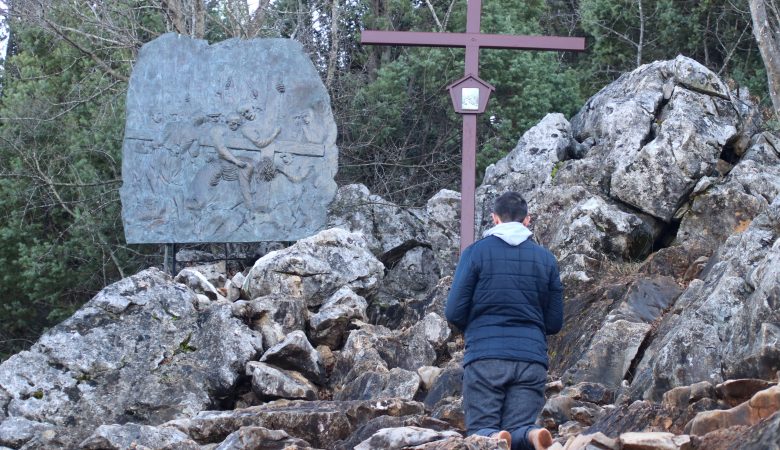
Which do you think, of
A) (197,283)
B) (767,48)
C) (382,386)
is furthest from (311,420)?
(767,48)

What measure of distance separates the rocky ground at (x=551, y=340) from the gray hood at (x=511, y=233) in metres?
1.18

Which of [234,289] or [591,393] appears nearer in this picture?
[591,393]

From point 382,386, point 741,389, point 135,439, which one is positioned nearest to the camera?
point 741,389

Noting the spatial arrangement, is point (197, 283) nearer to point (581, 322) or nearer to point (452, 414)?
point (581, 322)

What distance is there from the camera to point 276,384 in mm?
11531

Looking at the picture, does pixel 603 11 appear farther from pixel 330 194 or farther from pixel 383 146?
pixel 330 194

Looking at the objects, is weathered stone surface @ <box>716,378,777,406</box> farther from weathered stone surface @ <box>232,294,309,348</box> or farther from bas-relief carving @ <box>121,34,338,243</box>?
bas-relief carving @ <box>121,34,338,243</box>

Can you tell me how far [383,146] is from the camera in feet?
71.9

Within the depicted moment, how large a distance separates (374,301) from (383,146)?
7.76m

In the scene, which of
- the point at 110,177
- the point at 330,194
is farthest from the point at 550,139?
the point at 110,177

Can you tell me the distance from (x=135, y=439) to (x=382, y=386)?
8.13 feet

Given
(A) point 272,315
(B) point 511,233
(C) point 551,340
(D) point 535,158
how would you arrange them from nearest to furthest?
1. (B) point 511,233
2. (C) point 551,340
3. (A) point 272,315
4. (D) point 535,158

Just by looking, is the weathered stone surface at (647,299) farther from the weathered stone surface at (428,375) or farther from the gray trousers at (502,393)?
the gray trousers at (502,393)

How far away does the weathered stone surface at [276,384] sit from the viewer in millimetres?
11414
